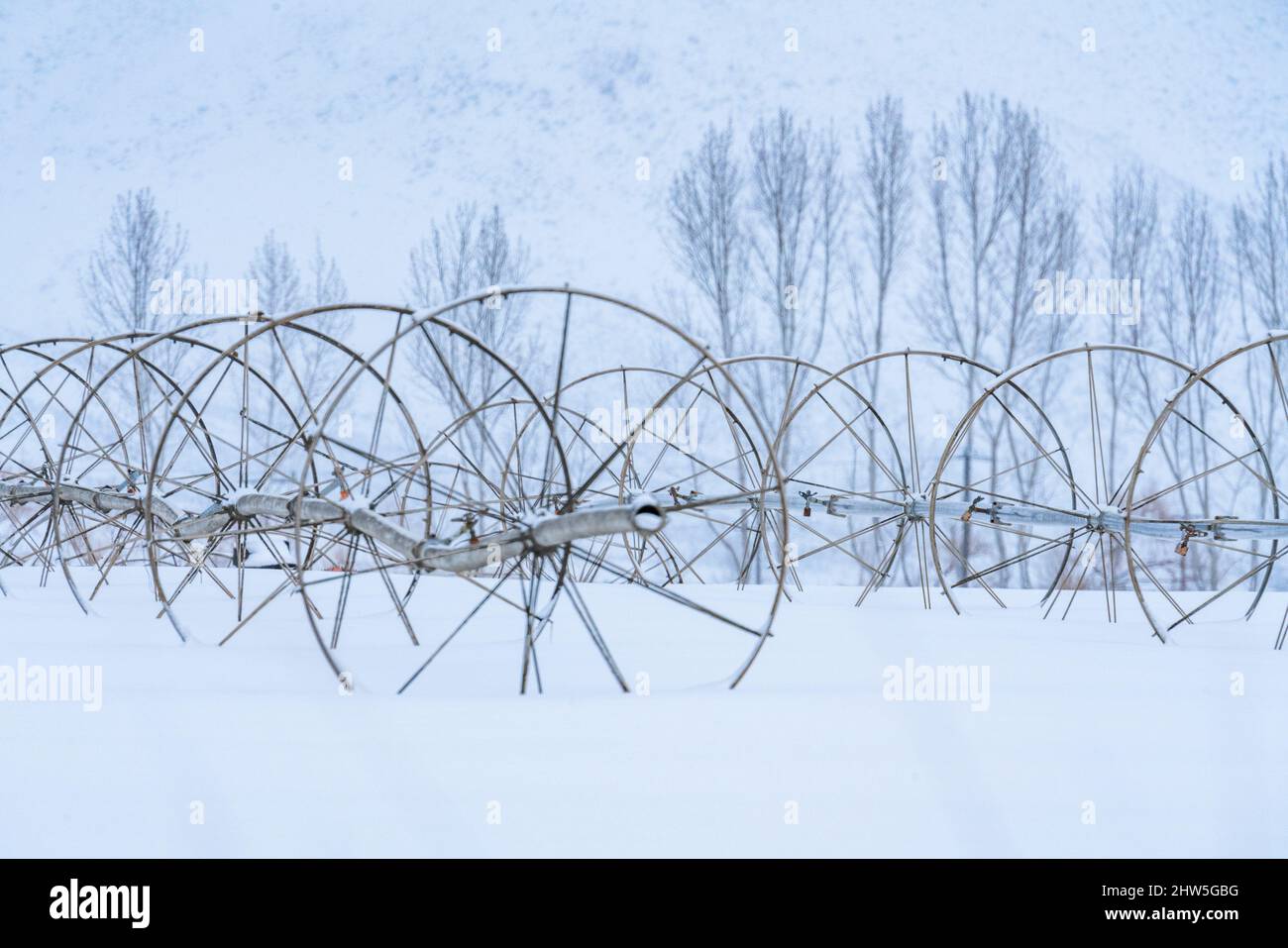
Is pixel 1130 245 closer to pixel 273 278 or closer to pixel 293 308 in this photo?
pixel 293 308

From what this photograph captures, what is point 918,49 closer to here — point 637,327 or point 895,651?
point 637,327

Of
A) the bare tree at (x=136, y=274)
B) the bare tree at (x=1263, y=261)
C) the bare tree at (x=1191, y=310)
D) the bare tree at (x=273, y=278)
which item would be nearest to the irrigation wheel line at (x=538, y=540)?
the bare tree at (x=1191, y=310)

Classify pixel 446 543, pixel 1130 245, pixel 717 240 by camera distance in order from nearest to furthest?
pixel 446 543 < pixel 717 240 < pixel 1130 245

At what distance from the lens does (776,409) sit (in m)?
16.4

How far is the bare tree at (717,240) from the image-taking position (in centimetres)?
1694

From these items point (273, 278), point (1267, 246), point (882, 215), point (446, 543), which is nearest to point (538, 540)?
point (446, 543)

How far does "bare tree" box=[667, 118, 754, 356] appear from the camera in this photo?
667 inches

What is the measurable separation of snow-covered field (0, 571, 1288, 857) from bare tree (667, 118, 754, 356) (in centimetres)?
1192

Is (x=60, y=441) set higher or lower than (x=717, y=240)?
lower

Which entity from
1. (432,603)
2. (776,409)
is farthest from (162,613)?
(776,409)

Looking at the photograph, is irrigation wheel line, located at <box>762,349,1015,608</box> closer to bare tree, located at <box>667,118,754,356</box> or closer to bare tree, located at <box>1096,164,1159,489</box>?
bare tree, located at <box>667,118,754,356</box>

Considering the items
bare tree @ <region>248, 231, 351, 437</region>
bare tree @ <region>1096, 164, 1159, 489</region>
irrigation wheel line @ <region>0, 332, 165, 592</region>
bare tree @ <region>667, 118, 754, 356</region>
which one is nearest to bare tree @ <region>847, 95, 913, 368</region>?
bare tree @ <region>667, 118, 754, 356</region>

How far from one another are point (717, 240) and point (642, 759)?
14487 millimetres

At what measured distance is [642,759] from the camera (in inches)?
133
